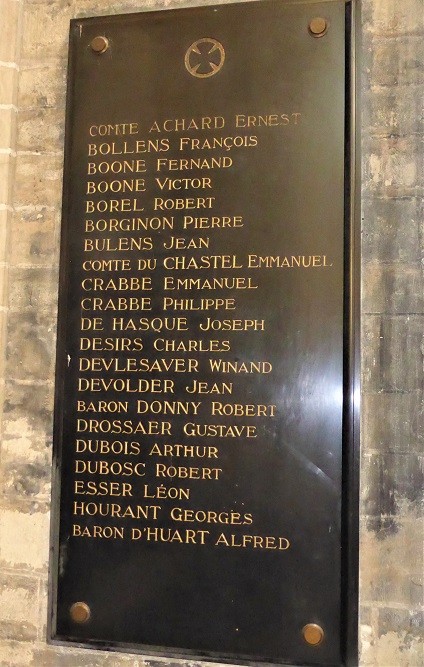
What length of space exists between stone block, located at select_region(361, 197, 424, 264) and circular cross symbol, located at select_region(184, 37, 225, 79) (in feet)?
2.85

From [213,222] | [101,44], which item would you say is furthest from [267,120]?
[101,44]

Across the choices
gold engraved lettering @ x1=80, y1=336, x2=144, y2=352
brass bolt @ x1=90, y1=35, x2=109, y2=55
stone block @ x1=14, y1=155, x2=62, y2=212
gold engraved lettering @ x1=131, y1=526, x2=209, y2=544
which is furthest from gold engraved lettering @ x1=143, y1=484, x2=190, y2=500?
brass bolt @ x1=90, y1=35, x2=109, y2=55

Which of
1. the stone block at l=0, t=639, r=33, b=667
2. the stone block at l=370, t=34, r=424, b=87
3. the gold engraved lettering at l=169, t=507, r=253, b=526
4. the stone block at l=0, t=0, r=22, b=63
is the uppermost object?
the stone block at l=0, t=0, r=22, b=63

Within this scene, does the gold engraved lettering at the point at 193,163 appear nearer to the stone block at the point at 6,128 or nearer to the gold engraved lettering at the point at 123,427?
the stone block at the point at 6,128

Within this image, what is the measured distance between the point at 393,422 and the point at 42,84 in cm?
209

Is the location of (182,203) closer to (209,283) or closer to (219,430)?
(209,283)

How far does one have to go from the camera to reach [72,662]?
2621 millimetres

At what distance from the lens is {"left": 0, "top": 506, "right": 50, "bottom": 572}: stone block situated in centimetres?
269

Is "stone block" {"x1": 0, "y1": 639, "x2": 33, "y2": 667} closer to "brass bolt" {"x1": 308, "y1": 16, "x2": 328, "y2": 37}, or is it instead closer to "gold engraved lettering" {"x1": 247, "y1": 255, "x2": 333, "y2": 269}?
"gold engraved lettering" {"x1": 247, "y1": 255, "x2": 333, "y2": 269}

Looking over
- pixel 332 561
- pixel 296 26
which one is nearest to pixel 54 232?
pixel 296 26

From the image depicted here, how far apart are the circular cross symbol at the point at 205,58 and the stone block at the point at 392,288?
1.04 m

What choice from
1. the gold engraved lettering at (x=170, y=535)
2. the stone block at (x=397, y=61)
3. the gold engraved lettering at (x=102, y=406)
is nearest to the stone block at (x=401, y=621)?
the gold engraved lettering at (x=170, y=535)

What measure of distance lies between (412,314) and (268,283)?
0.56 metres

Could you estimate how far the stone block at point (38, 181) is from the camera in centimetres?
284
